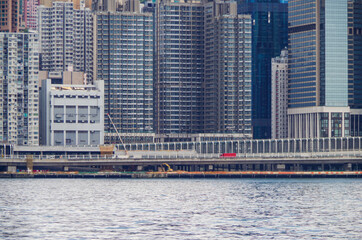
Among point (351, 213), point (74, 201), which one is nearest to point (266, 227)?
point (351, 213)

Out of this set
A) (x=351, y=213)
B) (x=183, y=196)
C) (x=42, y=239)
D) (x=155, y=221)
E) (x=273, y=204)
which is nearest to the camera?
(x=42, y=239)

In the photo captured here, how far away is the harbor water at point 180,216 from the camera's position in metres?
114

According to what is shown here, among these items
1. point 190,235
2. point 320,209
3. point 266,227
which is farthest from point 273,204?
point 190,235

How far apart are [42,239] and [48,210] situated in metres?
38.3

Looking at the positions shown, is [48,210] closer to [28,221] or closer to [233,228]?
[28,221]

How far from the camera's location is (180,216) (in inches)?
5359

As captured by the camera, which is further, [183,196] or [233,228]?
[183,196]

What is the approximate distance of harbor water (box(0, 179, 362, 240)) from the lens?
114 m

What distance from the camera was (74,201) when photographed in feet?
550

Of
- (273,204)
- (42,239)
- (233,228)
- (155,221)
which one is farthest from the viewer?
(273,204)

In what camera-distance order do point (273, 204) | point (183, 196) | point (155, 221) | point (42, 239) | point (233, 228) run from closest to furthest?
point (42, 239)
point (233, 228)
point (155, 221)
point (273, 204)
point (183, 196)

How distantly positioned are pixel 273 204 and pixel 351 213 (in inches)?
878

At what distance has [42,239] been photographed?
355 ft

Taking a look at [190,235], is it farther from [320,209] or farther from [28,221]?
[320,209]
